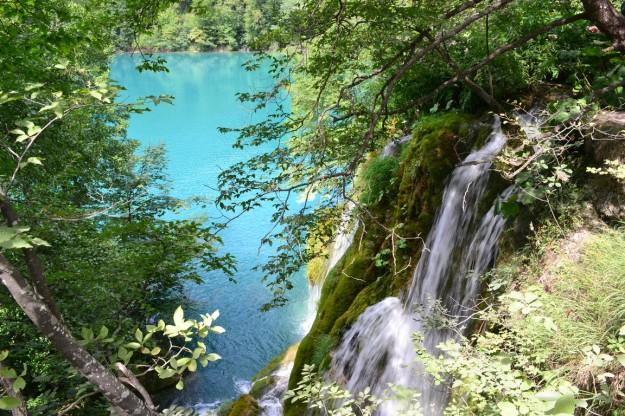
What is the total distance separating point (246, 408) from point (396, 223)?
402cm

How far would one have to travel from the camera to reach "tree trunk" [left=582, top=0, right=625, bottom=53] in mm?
3615

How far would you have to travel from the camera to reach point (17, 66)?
5367 mm

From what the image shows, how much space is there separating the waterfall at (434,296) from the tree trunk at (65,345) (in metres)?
3.26

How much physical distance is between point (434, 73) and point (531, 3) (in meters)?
1.49

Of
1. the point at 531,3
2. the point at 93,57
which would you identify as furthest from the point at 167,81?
the point at 531,3

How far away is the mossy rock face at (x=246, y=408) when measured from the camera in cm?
749

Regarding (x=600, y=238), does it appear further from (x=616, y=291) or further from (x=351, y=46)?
(x=351, y=46)

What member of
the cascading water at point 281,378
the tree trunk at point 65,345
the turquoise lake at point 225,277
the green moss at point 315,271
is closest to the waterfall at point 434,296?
the cascading water at point 281,378

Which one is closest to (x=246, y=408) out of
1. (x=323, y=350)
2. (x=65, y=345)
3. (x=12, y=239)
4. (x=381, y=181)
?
(x=323, y=350)

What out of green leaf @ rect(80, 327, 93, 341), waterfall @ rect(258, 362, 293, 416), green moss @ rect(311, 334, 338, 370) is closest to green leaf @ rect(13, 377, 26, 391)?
green leaf @ rect(80, 327, 93, 341)

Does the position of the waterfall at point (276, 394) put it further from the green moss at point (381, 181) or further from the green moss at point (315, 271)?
the green moss at point (381, 181)

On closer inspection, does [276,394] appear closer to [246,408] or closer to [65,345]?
[246,408]

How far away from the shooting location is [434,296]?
5082mm

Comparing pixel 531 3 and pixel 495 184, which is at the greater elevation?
pixel 531 3
